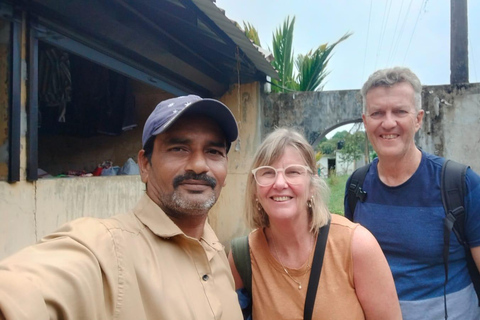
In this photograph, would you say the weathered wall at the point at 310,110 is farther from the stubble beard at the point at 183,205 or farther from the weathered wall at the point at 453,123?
the stubble beard at the point at 183,205

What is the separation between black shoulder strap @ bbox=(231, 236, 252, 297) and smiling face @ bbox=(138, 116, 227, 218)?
1.77 feet

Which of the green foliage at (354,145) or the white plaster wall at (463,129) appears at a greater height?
the green foliage at (354,145)

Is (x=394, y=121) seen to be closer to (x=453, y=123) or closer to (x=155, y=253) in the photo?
(x=155, y=253)

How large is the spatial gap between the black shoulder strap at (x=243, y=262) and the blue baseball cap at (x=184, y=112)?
71 cm

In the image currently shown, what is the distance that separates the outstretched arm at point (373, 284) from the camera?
160cm

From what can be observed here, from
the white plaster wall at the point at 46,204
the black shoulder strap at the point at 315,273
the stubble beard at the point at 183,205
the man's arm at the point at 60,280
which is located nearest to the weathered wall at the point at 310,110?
the white plaster wall at the point at 46,204

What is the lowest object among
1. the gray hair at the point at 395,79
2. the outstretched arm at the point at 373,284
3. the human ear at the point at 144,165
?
the outstretched arm at the point at 373,284

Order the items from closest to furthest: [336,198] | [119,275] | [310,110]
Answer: [119,275] < [310,110] < [336,198]

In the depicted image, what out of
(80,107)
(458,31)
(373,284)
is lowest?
(373,284)

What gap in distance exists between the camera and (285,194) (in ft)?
5.75

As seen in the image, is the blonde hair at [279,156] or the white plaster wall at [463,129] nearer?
the blonde hair at [279,156]

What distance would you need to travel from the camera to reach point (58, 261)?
88 centimetres

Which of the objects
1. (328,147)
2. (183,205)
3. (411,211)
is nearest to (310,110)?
(411,211)

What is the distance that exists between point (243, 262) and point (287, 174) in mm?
494
